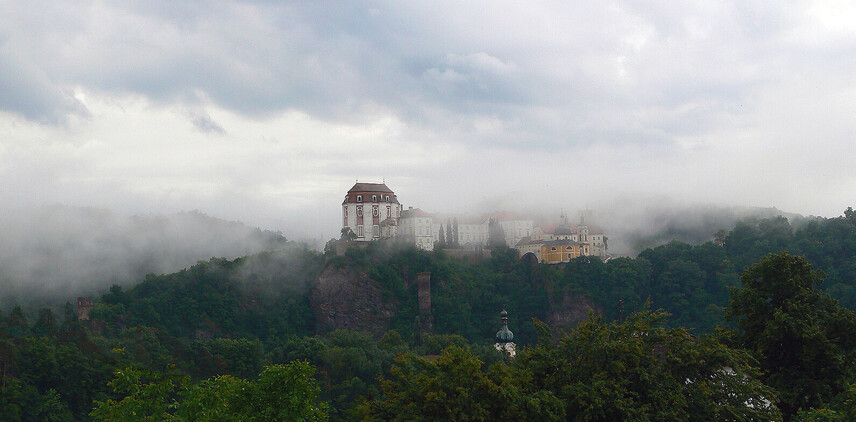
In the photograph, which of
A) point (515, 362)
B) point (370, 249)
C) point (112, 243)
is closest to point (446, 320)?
point (370, 249)

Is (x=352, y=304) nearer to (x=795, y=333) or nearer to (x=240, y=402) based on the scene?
(x=795, y=333)

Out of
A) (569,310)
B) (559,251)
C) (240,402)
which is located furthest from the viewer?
(559,251)

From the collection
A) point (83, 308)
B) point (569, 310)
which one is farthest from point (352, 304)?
point (83, 308)

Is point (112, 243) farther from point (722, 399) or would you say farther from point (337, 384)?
point (722, 399)

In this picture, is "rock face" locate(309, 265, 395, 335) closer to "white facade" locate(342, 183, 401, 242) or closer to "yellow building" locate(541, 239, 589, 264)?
"white facade" locate(342, 183, 401, 242)

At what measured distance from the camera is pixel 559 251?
132 meters

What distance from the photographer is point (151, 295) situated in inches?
4582

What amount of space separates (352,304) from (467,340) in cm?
1686

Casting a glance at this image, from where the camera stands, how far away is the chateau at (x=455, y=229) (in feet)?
422

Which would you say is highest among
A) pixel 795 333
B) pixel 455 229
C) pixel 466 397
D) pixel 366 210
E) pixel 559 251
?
pixel 366 210

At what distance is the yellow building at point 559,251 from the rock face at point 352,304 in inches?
928

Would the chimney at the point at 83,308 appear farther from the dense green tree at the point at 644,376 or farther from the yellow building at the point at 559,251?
the dense green tree at the point at 644,376

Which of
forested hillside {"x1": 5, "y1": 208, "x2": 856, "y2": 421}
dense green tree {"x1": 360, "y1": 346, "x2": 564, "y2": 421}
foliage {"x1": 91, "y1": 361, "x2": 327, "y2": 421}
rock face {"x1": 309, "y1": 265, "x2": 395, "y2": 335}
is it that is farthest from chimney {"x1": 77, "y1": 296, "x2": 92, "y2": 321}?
dense green tree {"x1": 360, "y1": 346, "x2": 564, "y2": 421}

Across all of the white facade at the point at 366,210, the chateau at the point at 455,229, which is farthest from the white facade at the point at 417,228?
the white facade at the point at 366,210
